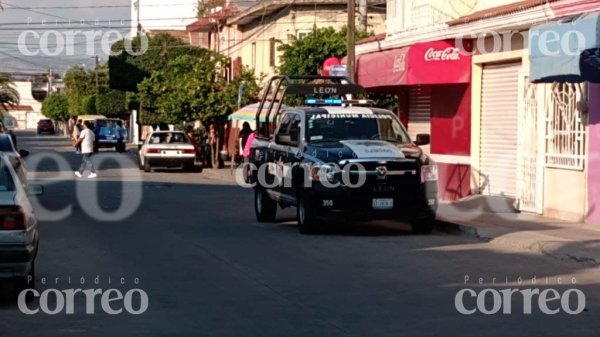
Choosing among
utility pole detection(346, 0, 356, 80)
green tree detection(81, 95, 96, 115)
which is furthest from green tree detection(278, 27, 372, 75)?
green tree detection(81, 95, 96, 115)

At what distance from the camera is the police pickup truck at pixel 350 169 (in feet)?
58.5

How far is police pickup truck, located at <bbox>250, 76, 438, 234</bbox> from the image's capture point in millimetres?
17828

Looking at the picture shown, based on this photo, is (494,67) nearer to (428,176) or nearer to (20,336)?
(428,176)

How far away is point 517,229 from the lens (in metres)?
18.7

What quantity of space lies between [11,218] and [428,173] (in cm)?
863

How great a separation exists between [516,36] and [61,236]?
9720 mm

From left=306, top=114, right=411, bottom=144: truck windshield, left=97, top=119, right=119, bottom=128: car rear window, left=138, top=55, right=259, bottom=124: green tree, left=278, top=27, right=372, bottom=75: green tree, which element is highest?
left=278, top=27, right=372, bottom=75: green tree

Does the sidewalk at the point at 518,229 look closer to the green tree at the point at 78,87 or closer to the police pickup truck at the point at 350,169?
the police pickup truck at the point at 350,169

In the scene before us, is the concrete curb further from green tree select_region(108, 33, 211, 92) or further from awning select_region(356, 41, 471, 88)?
green tree select_region(108, 33, 211, 92)

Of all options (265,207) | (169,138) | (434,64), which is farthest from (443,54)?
(169,138)

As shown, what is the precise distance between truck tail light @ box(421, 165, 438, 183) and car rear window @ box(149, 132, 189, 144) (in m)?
25.4

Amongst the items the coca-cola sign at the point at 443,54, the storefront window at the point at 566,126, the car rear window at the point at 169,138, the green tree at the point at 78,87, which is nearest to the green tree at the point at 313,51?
the car rear window at the point at 169,138

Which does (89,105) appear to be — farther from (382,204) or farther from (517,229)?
(382,204)

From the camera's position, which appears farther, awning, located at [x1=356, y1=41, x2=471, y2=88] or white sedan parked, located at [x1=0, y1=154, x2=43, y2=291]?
awning, located at [x1=356, y1=41, x2=471, y2=88]
